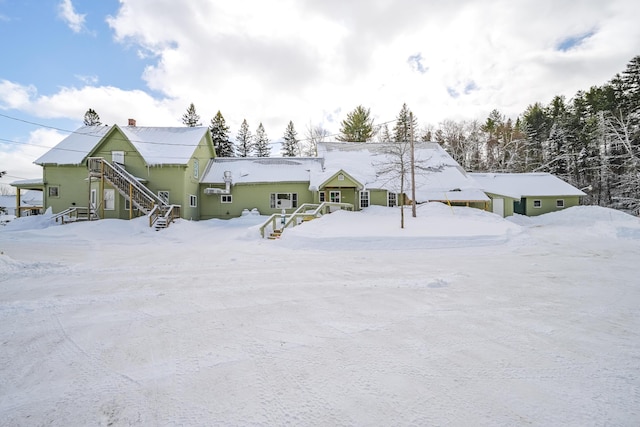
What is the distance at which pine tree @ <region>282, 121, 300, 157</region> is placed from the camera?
44219 mm

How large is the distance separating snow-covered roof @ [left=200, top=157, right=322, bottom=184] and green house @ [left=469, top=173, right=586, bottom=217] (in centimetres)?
1582

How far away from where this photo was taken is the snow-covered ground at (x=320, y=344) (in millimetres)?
2244

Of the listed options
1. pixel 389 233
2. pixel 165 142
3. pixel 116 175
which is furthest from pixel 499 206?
pixel 116 175

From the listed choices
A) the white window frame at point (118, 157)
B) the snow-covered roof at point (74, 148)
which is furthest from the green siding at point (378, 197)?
the snow-covered roof at point (74, 148)

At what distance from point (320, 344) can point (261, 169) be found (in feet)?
75.9

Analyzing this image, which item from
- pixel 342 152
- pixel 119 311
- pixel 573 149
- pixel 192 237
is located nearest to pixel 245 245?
pixel 192 237

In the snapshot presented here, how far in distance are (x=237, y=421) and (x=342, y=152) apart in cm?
2639

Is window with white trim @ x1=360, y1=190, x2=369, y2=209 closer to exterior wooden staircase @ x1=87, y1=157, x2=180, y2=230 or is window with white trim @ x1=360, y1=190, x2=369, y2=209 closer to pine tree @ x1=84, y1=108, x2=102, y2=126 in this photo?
exterior wooden staircase @ x1=87, y1=157, x2=180, y2=230

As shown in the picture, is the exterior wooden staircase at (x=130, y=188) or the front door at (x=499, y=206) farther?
the front door at (x=499, y=206)

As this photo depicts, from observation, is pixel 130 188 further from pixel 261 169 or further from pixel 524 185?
pixel 524 185

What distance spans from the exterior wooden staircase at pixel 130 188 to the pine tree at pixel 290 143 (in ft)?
86.3

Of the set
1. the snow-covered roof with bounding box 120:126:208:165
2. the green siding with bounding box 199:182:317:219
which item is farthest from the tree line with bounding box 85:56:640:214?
the snow-covered roof with bounding box 120:126:208:165

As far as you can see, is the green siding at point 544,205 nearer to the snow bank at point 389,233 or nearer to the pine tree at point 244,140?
the snow bank at point 389,233

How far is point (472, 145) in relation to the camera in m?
38.8
